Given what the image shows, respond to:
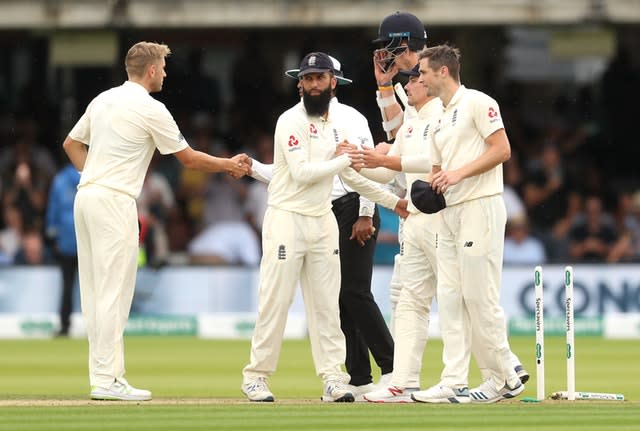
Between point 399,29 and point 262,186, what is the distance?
969 centimetres

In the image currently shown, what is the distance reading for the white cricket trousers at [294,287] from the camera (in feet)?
30.7

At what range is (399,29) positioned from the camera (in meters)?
10.0

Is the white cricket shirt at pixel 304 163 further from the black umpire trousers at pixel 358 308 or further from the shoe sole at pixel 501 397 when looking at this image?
the shoe sole at pixel 501 397

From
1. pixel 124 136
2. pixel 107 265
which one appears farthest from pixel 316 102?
pixel 107 265

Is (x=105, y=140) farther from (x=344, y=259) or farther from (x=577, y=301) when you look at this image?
(x=577, y=301)

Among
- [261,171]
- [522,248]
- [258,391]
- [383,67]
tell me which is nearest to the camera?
[258,391]

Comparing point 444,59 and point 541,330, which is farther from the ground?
point 444,59

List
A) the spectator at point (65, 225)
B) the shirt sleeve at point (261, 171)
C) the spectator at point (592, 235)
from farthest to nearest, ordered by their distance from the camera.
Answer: the spectator at point (592, 235), the spectator at point (65, 225), the shirt sleeve at point (261, 171)

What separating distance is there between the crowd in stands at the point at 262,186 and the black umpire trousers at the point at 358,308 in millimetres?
7561

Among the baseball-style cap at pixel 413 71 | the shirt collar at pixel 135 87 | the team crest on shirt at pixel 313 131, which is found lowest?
the team crest on shirt at pixel 313 131

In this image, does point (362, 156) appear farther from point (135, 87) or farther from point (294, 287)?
point (135, 87)

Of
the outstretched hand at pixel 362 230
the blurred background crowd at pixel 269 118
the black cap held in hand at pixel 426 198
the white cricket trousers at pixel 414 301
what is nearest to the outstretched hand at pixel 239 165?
the outstretched hand at pixel 362 230

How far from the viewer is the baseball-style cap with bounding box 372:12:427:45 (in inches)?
393

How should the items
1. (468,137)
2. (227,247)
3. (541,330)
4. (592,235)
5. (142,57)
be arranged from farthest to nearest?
1. (592,235)
2. (227,247)
3. (142,57)
4. (541,330)
5. (468,137)
